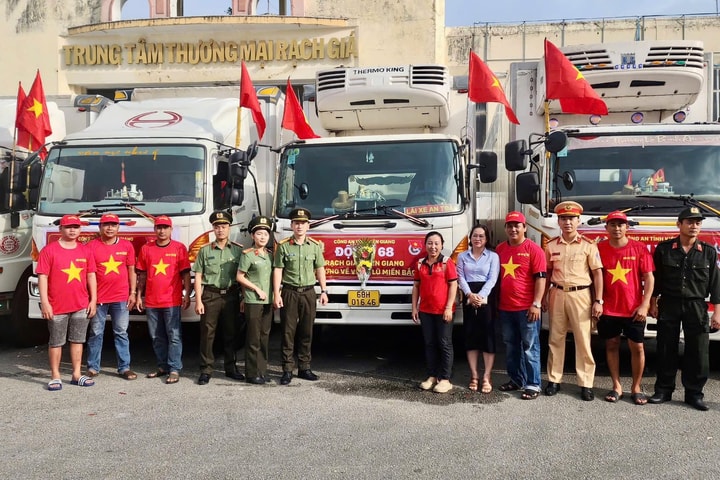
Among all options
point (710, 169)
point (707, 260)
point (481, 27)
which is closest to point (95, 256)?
point (707, 260)

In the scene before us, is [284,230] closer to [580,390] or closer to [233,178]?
[233,178]

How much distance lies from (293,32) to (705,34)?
10.8 metres

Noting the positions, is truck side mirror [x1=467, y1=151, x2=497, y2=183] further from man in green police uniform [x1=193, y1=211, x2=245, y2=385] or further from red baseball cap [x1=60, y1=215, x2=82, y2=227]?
red baseball cap [x1=60, y1=215, x2=82, y2=227]

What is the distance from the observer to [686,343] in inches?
224

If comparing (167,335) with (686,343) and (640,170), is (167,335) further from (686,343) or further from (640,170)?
(640,170)

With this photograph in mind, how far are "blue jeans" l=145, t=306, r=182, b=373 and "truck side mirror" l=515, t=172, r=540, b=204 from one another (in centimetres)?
365

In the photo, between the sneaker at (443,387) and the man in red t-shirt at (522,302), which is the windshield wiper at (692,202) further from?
the sneaker at (443,387)

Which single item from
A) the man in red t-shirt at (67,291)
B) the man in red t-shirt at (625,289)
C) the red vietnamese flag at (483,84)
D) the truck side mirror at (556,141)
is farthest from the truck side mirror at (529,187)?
the man in red t-shirt at (67,291)

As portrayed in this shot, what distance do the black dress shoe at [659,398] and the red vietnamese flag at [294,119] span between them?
473 cm

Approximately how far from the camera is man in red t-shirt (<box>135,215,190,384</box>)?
Result: 255 inches

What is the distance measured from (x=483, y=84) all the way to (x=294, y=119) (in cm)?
235

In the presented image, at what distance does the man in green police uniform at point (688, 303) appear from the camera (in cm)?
556

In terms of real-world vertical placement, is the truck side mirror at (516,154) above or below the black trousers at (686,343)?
above

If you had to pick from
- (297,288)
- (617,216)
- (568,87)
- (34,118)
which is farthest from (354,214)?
(34,118)
